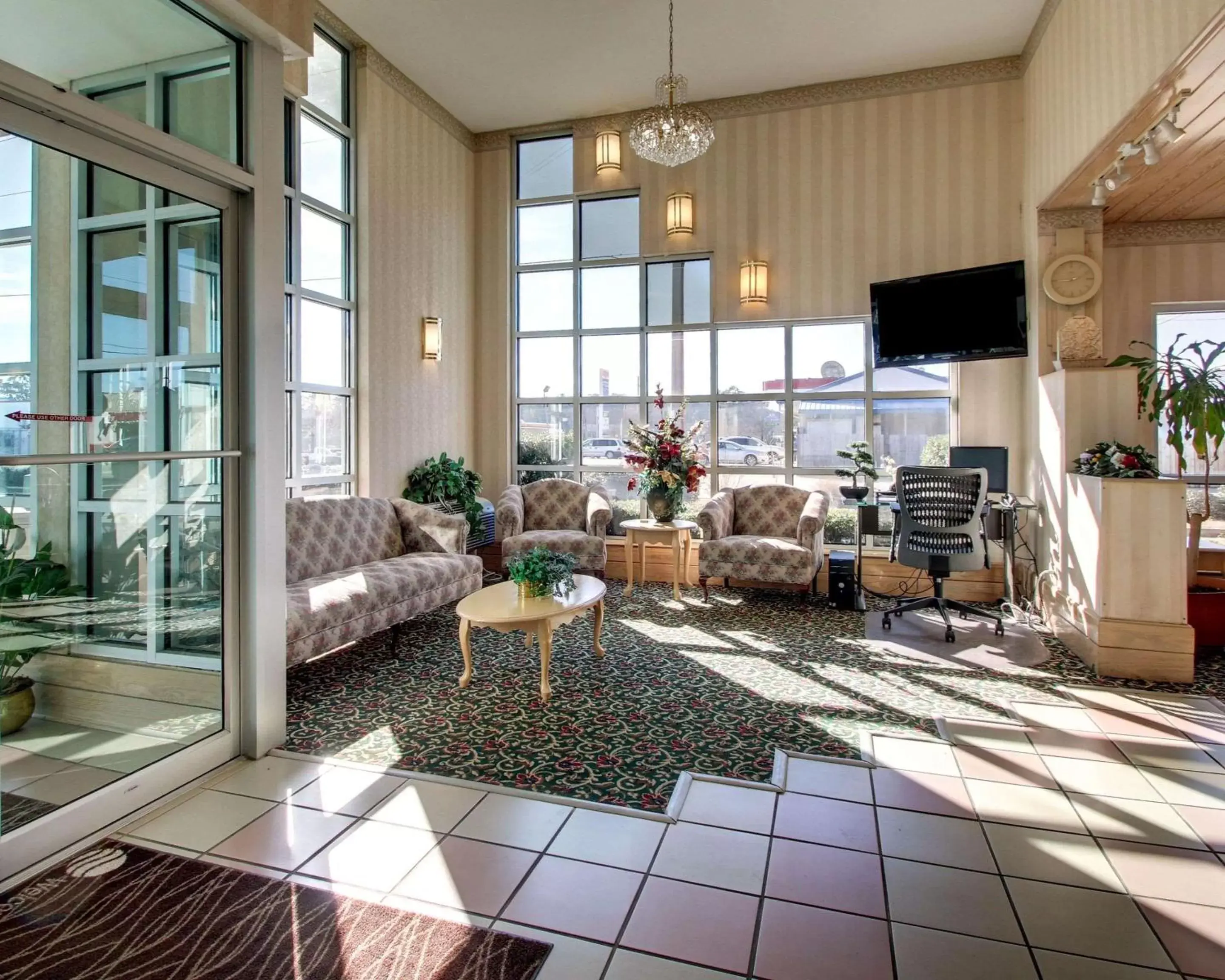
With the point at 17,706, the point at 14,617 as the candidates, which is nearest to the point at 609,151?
the point at 14,617

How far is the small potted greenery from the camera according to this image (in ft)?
13.0

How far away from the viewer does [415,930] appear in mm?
1913

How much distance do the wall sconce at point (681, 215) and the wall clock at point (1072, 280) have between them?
9.67ft

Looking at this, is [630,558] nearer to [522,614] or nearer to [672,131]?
[522,614]

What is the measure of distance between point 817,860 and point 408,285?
220 inches

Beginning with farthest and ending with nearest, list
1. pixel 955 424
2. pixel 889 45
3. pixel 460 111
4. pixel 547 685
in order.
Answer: pixel 460 111 < pixel 955 424 < pixel 889 45 < pixel 547 685

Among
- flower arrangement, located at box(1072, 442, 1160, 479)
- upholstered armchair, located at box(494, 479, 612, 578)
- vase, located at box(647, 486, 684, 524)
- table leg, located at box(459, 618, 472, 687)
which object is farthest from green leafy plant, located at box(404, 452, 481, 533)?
flower arrangement, located at box(1072, 442, 1160, 479)

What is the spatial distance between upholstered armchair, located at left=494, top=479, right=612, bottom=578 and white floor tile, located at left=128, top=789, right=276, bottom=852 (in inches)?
129

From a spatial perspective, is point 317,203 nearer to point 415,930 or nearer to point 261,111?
point 261,111

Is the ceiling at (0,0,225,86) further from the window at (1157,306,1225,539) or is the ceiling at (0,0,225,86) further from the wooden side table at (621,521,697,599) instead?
the window at (1157,306,1225,539)

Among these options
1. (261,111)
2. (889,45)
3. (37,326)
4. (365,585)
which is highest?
(889,45)

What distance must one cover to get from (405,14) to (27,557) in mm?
4889

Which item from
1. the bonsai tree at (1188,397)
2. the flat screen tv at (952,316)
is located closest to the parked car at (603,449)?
the flat screen tv at (952,316)

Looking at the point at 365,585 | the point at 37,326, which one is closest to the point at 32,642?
the point at 37,326
